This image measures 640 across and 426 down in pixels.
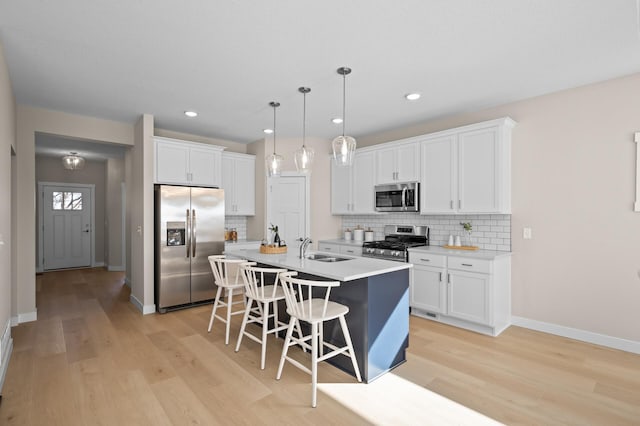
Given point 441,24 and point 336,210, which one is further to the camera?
point 336,210

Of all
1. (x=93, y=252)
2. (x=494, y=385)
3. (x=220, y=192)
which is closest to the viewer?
(x=494, y=385)

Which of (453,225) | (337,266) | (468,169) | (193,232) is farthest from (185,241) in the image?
(468,169)

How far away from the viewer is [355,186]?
17.9 feet

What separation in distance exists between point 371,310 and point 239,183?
3.84 metres

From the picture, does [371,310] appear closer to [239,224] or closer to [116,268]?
[239,224]

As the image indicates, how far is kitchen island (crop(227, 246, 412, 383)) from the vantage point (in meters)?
2.62

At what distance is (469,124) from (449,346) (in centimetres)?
272

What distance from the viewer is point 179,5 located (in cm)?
214

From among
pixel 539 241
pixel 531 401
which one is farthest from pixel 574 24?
pixel 531 401

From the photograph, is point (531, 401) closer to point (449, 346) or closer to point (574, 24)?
point (449, 346)

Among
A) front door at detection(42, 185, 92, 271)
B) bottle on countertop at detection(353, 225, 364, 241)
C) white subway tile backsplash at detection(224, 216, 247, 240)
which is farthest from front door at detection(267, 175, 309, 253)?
front door at detection(42, 185, 92, 271)

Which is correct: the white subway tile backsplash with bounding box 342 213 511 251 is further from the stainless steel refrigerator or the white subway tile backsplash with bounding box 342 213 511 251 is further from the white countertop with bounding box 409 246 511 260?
the stainless steel refrigerator

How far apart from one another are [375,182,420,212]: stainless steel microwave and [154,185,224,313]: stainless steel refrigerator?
2419 mm

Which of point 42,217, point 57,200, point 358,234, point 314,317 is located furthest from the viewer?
point 57,200
